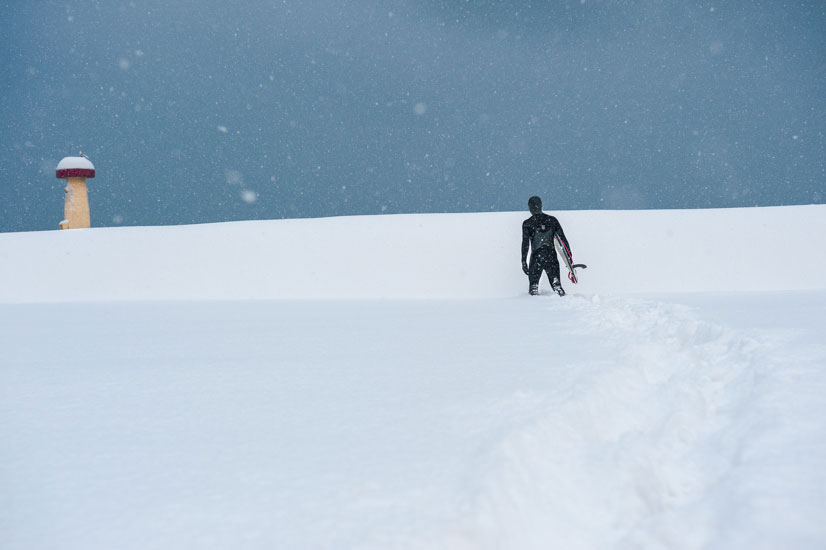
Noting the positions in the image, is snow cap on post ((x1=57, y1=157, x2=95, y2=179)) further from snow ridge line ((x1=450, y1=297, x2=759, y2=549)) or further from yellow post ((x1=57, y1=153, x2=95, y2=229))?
snow ridge line ((x1=450, y1=297, x2=759, y2=549))

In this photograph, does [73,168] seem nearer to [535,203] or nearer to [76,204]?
[76,204]

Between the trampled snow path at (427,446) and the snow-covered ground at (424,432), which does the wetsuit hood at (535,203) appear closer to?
the snow-covered ground at (424,432)

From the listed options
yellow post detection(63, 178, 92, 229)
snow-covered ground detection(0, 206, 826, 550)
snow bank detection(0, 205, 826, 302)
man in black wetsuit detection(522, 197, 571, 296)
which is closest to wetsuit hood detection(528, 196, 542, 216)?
man in black wetsuit detection(522, 197, 571, 296)

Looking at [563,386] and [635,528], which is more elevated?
[563,386]

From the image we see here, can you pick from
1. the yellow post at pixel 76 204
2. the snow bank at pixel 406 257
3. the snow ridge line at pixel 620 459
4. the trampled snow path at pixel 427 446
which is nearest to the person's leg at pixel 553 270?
the snow bank at pixel 406 257

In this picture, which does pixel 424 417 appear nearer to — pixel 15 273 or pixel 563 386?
pixel 563 386

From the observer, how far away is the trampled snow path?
143 centimetres

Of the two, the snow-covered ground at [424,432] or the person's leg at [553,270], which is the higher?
the person's leg at [553,270]

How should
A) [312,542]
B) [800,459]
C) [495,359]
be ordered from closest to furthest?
[312,542]
[800,459]
[495,359]

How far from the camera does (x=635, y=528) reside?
152cm

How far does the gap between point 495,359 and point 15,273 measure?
49.8 ft

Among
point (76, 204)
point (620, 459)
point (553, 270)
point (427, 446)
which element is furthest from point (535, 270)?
point (76, 204)

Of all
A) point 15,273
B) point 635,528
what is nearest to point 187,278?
point 15,273

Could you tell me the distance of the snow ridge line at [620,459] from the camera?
147 cm
